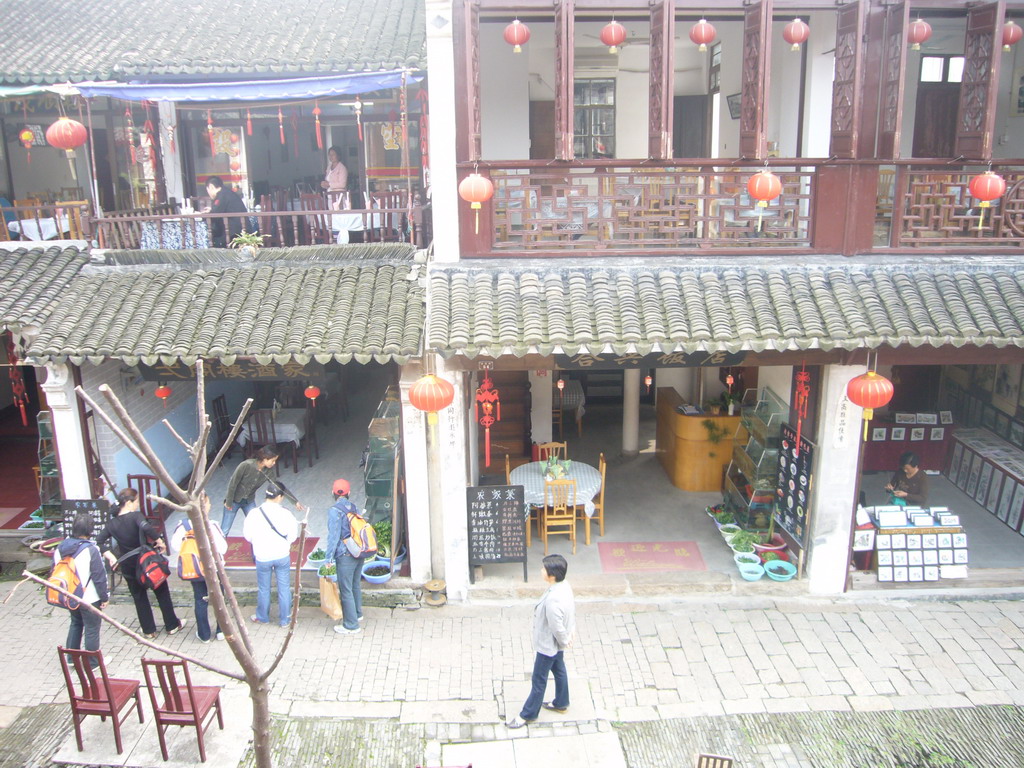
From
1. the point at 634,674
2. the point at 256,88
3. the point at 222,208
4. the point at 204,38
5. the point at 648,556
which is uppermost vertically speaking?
the point at 204,38

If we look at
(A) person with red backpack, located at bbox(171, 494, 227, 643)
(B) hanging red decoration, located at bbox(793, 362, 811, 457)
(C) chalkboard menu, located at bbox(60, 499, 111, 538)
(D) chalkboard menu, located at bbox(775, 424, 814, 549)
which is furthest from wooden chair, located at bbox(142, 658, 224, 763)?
(B) hanging red decoration, located at bbox(793, 362, 811, 457)

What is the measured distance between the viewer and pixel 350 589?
914cm

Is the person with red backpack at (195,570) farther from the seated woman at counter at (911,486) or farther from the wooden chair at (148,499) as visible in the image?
the seated woman at counter at (911,486)

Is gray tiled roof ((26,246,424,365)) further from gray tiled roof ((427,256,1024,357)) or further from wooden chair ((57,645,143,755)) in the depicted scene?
wooden chair ((57,645,143,755))

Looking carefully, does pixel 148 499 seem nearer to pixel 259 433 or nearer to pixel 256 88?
pixel 259 433

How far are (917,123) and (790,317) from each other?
17.5 feet

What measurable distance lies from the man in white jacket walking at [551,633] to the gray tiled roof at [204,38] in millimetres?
6499

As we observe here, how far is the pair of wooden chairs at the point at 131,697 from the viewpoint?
688 centimetres

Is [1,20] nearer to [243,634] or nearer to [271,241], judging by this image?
[271,241]

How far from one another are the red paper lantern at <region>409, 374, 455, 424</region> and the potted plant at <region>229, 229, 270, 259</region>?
3.32m

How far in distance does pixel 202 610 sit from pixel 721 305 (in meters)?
6.53

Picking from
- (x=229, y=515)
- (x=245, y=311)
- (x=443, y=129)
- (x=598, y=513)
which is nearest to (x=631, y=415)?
(x=598, y=513)

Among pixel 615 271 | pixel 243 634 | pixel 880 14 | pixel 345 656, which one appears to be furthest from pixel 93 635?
pixel 880 14

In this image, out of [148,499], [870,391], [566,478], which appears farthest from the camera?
[566,478]
